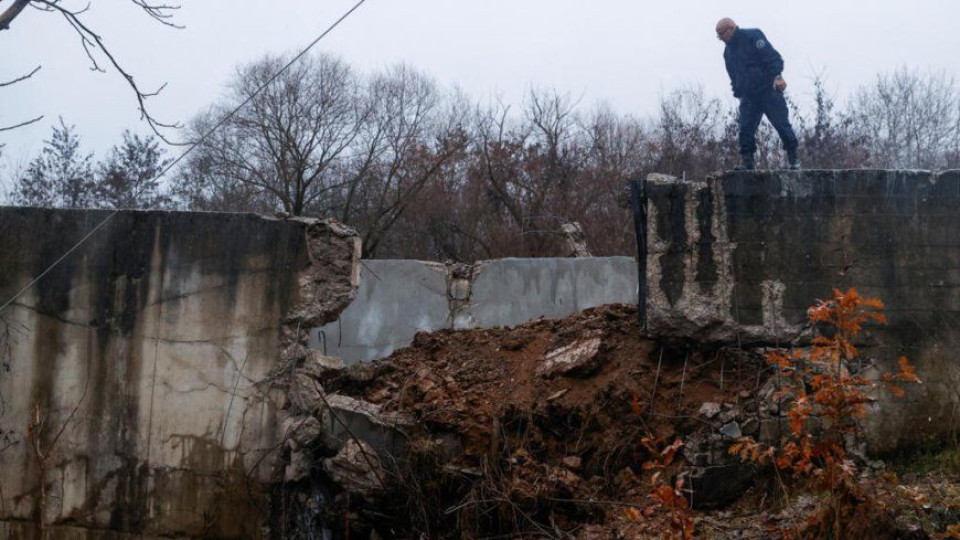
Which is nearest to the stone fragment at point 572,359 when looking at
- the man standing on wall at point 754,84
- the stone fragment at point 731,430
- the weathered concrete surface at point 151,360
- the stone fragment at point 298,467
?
the stone fragment at point 731,430

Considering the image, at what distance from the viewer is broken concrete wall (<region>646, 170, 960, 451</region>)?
606cm

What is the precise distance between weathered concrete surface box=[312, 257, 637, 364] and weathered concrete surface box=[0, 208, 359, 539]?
200 inches

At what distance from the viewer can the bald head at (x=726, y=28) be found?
745 centimetres

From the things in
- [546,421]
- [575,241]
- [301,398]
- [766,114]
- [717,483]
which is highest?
[766,114]

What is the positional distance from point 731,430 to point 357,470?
7.62 ft

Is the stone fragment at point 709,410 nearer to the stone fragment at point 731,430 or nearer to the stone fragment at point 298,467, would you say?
the stone fragment at point 731,430

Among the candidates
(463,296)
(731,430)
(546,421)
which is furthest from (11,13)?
(463,296)

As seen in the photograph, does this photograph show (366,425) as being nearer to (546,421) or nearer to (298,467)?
(298,467)

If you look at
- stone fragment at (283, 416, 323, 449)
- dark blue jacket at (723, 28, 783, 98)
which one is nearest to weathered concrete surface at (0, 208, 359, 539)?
stone fragment at (283, 416, 323, 449)

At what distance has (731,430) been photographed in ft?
19.2

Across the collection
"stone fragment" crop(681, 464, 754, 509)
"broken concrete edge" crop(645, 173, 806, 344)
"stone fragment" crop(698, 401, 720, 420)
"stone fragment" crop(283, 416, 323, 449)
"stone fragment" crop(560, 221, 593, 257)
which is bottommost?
"stone fragment" crop(681, 464, 754, 509)

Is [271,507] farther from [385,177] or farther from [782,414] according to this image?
[385,177]

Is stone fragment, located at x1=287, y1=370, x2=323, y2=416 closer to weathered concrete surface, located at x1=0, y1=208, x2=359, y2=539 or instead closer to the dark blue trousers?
weathered concrete surface, located at x1=0, y1=208, x2=359, y2=539

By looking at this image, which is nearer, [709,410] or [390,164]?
[709,410]
